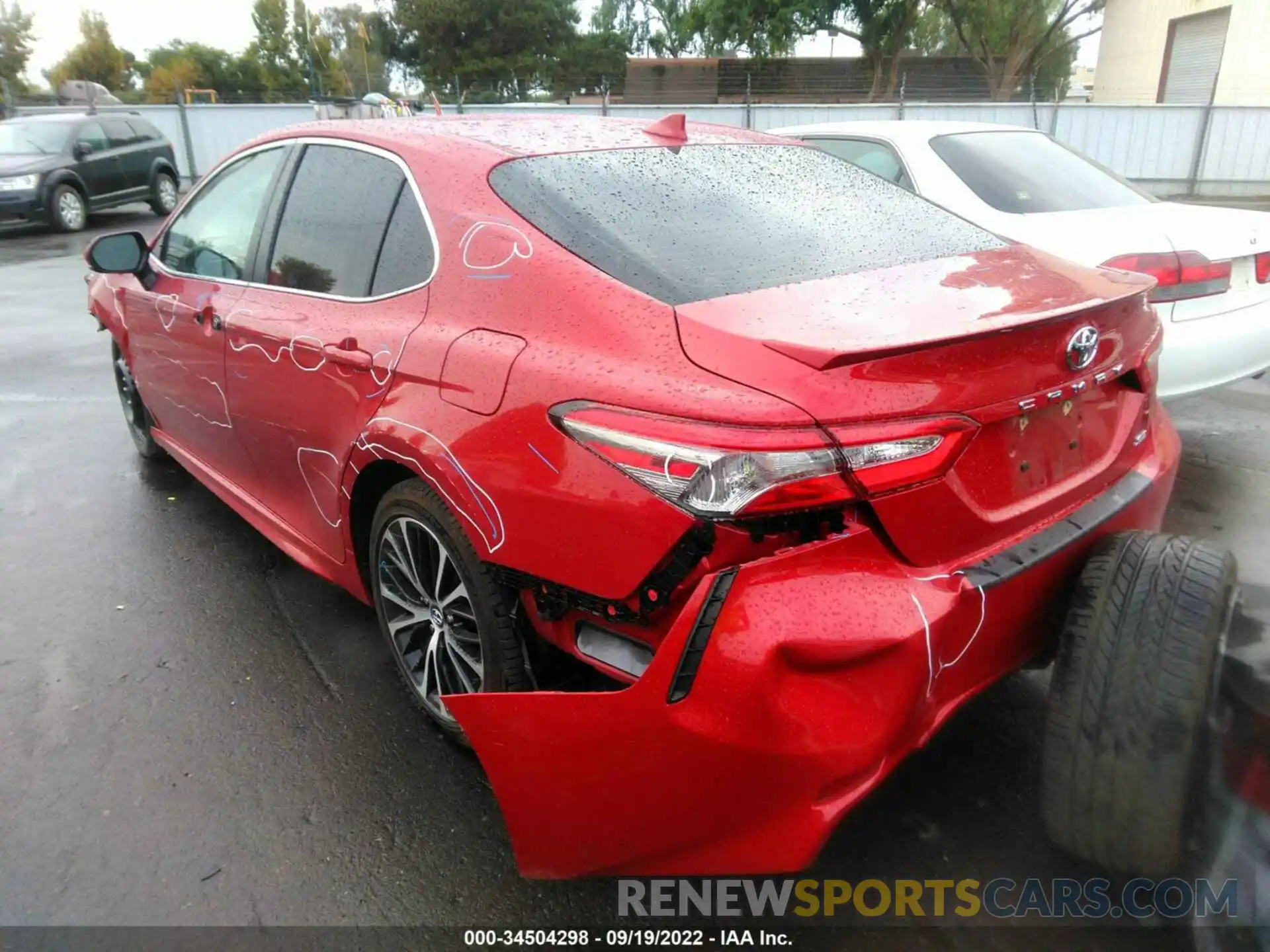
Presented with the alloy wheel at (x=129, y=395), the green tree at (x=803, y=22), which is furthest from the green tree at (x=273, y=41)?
the alloy wheel at (x=129, y=395)

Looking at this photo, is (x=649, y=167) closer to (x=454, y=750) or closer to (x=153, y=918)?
(x=454, y=750)

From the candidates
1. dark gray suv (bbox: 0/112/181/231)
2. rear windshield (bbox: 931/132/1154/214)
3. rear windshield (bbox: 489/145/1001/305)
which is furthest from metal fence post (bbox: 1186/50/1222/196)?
dark gray suv (bbox: 0/112/181/231)

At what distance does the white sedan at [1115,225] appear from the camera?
419cm

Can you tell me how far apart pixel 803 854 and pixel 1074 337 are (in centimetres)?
127

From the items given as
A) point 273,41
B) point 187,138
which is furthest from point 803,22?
point 273,41

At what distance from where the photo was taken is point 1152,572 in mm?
2041

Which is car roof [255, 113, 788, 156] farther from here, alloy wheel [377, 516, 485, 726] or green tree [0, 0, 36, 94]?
green tree [0, 0, 36, 94]

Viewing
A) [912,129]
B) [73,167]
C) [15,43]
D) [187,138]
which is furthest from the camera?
[15,43]

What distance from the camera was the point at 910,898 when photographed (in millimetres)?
2232

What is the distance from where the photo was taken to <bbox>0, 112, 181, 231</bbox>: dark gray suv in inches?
551

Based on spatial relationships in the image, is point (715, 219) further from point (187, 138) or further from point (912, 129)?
point (187, 138)

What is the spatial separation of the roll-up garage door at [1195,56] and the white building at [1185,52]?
0.02 metres

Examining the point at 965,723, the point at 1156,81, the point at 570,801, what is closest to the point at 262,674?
the point at 570,801

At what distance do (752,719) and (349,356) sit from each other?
5.38ft
